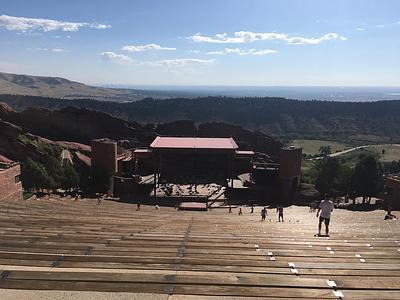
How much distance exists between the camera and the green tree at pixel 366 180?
154 ft

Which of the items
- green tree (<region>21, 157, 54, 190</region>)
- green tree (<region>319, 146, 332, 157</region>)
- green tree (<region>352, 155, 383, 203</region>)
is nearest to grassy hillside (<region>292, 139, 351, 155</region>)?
green tree (<region>319, 146, 332, 157</region>)

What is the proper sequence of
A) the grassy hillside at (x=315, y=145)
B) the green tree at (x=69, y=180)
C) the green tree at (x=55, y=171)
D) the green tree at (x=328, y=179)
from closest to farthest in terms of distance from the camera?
the green tree at (x=55, y=171), the green tree at (x=69, y=180), the green tree at (x=328, y=179), the grassy hillside at (x=315, y=145)

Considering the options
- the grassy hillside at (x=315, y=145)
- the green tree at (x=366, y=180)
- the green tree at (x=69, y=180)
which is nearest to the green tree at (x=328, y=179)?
the green tree at (x=366, y=180)

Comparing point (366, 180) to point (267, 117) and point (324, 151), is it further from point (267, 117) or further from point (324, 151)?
point (267, 117)

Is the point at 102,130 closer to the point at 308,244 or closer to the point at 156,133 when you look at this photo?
the point at 156,133

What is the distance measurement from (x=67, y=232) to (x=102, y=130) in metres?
63.2

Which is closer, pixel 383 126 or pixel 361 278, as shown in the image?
pixel 361 278

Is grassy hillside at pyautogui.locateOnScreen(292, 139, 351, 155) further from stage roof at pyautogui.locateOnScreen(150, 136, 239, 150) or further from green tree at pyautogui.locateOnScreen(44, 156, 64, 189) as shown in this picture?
green tree at pyautogui.locateOnScreen(44, 156, 64, 189)

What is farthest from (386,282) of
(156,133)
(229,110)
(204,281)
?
(229,110)

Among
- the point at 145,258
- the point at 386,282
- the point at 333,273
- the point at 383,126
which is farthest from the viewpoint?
the point at 383,126

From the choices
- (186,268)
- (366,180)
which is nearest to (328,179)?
(366,180)

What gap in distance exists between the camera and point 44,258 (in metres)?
7.48

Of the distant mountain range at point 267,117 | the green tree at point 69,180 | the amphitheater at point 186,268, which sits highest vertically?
the amphitheater at point 186,268

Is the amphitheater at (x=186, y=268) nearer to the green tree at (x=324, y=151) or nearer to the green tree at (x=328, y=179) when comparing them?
the green tree at (x=328, y=179)
